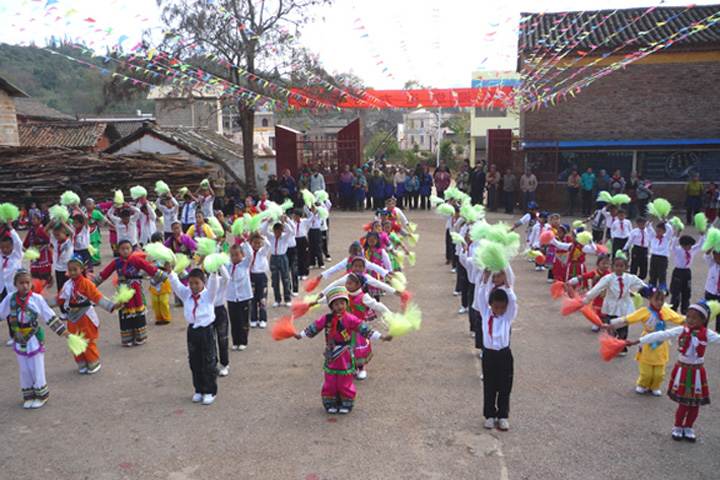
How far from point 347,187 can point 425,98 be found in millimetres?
4532

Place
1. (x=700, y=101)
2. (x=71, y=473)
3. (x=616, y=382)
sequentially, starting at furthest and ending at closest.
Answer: (x=700, y=101)
(x=616, y=382)
(x=71, y=473)

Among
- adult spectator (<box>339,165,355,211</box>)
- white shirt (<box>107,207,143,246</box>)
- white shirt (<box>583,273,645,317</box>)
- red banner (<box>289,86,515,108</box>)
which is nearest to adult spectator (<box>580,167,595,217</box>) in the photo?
red banner (<box>289,86,515,108</box>)

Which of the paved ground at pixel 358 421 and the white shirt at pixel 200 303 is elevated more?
the white shirt at pixel 200 303

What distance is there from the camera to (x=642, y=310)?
586 centimetres

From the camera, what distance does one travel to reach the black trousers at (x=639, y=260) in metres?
10.3

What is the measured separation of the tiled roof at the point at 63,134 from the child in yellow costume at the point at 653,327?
2951cm

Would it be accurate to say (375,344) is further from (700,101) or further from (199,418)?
(700,101)

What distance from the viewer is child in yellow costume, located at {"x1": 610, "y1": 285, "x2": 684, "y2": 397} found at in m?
5.77

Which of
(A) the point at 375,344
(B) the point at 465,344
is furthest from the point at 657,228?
(A) the point at 375,344

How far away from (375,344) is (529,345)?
2032mm

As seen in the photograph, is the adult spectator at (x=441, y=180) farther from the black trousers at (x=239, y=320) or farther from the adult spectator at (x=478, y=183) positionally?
the black trousers at (x=239, y=320)

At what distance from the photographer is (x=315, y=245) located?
12.1 meters

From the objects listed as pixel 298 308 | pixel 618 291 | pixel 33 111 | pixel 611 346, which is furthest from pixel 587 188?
pixel 33 111

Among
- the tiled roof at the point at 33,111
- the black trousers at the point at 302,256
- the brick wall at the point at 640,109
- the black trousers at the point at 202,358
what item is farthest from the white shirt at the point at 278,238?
the tiled roof at the point at 33,111
